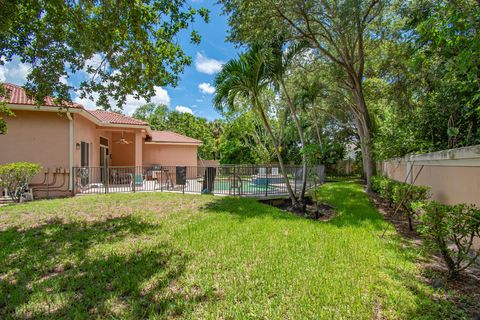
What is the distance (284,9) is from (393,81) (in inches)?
265

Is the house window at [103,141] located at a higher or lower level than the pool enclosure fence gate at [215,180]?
higher

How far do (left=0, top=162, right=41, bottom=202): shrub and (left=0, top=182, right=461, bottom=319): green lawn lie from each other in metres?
2.94

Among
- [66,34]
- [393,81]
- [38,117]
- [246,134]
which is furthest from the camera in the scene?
[246,134]

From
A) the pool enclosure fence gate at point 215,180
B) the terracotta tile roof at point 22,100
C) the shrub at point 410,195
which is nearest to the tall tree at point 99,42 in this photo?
the terracotta tile roof at point 22,100

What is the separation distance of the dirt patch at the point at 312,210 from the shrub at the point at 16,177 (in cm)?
897

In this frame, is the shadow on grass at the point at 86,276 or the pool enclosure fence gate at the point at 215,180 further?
the pool enclosure fence gate at the point at 215,180

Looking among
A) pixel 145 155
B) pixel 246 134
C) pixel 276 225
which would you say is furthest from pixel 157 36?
pixel 246 134

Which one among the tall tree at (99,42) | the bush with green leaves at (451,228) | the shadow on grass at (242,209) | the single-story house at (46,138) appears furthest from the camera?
the single-story house at (46,138)

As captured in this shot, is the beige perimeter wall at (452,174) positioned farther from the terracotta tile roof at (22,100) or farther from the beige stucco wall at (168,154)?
the beige stucco wall at (168,154)

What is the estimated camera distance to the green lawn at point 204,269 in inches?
109

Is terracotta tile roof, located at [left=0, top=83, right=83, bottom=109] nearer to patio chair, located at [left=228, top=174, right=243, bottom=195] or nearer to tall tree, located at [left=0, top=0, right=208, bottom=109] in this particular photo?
tall tree, located at [left=0, top=0, right=208, bottom=109]

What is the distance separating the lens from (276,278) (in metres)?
3.43

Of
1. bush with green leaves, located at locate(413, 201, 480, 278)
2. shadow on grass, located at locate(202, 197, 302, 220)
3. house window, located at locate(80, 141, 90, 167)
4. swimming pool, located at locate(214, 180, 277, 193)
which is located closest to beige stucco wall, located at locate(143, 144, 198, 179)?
house window, located at locate(80, 141, 90, 167)

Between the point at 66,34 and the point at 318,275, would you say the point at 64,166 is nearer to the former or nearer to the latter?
the point at 66,34
